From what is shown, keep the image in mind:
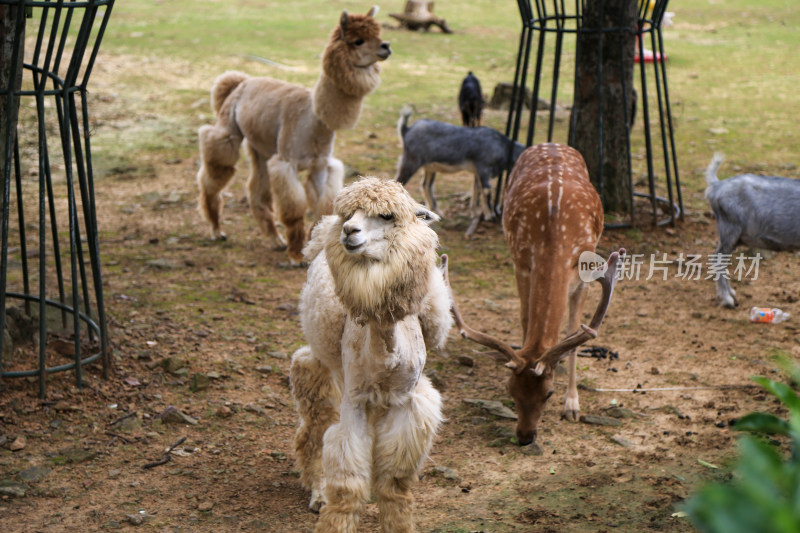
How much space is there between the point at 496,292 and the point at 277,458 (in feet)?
9.56

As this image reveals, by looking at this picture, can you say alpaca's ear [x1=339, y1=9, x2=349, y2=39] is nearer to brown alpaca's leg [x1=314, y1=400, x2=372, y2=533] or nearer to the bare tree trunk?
the bare tree trunk

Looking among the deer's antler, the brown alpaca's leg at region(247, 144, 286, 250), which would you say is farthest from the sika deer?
the brown alpaca's leg at region(247, 144, 286, 250)

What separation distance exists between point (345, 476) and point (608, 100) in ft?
18.8

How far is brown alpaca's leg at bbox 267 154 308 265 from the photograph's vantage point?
6.89m

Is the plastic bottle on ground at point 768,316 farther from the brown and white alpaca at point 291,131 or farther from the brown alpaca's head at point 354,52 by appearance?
the brown alpaca's head at point 354,52

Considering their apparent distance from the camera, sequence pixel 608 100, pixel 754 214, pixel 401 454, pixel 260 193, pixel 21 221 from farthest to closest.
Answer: pixel 608 100, pixel 260 193, pixel 754 214, pixel 21 221, pixel 401 454

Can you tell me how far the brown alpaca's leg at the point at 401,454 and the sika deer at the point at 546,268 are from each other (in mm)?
891

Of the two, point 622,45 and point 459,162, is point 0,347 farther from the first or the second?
point 622,45

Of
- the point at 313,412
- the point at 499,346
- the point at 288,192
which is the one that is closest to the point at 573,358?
the point at 499,346

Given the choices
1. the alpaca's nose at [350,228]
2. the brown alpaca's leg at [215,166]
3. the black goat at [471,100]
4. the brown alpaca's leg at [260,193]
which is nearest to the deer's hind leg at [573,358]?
the alpaca's nose at [350,228]

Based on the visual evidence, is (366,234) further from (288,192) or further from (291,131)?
(291,131)

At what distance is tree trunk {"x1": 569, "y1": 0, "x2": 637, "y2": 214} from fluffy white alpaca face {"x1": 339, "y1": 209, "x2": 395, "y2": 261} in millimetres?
4890

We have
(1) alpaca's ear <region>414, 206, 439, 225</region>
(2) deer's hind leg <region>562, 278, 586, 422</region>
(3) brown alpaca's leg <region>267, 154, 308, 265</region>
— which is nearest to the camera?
(1) alpaca's ear <region>414, 206, 439, 225</region>

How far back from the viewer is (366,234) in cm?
284
